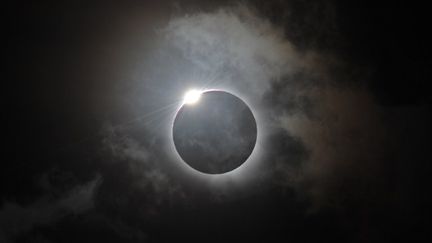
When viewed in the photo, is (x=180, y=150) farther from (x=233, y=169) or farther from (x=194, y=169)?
(x=233, y=169)

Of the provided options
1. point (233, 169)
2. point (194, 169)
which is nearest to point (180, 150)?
point (194, 169)
